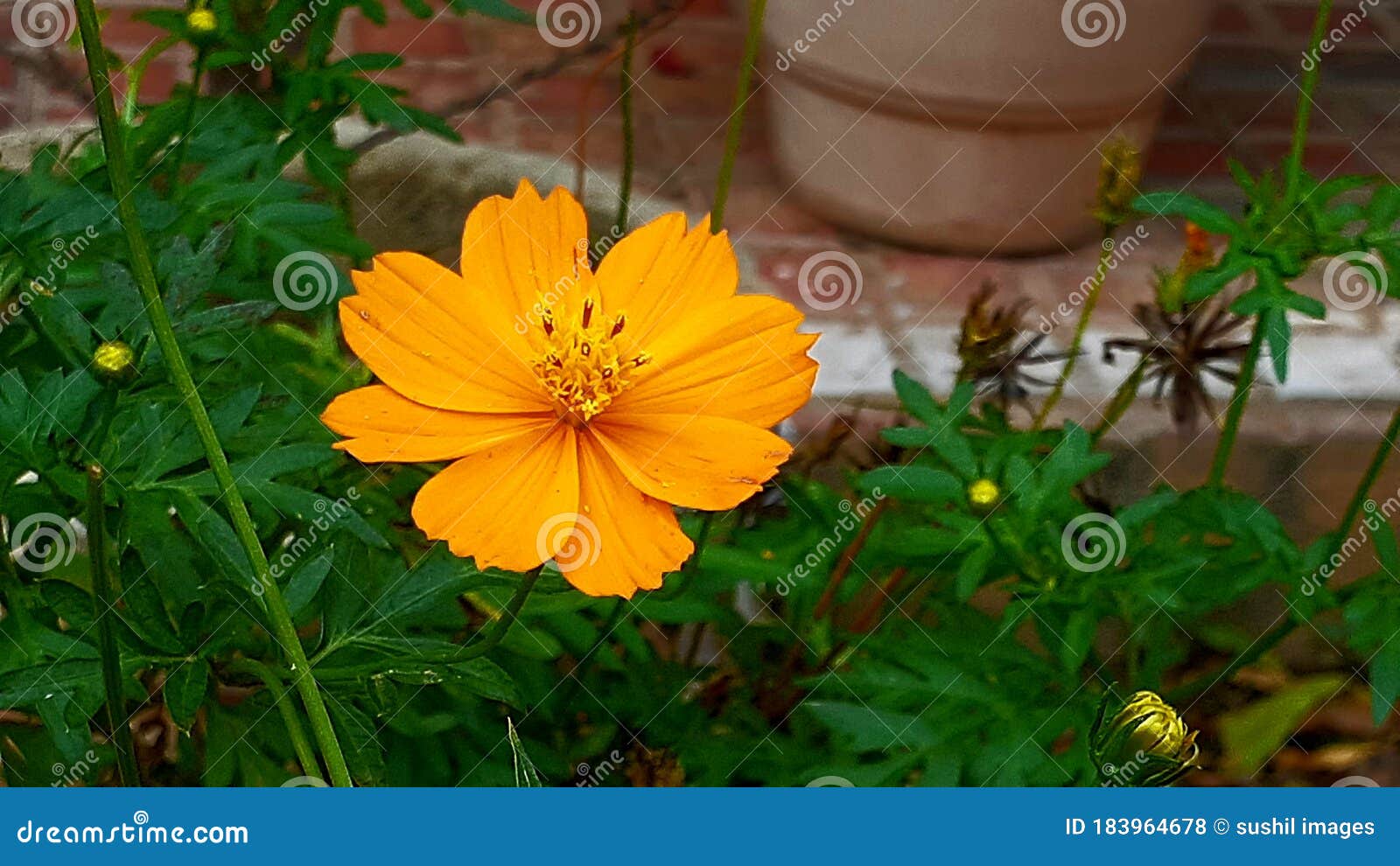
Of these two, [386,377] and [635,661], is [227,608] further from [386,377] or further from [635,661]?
[635,661]

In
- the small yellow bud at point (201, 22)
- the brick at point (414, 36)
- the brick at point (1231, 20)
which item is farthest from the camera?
the brick at point (1231, 20)

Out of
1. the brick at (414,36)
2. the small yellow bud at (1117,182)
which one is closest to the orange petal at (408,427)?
the small yellow bud at (1117,182)

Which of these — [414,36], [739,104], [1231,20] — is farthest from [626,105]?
[1231,20]

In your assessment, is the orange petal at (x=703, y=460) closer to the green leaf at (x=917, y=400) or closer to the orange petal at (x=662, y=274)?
the orange petal at (x=662, y=274)

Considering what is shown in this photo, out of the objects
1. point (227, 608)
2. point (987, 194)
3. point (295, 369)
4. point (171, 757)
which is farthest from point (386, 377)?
point (987, 194)

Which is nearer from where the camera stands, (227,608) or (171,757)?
(227,608)

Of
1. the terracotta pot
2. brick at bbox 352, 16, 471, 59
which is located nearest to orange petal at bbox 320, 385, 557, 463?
the terracotta pot

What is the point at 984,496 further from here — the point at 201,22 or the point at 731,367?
the point at 201,22

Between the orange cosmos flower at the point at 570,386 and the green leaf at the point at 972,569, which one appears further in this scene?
the green leaf at the point at 972,569
